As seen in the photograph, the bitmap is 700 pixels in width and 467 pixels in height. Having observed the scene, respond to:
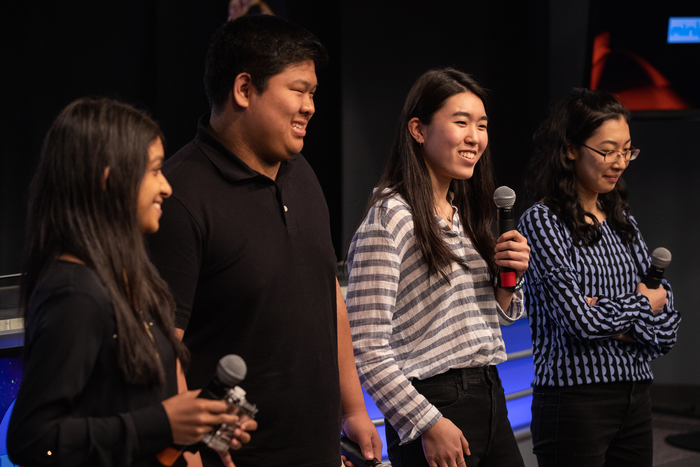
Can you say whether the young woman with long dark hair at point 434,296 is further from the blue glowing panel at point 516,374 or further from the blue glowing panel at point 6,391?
the blue glowing panel at point 516,374

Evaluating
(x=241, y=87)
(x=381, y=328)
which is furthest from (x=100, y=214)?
(x=381, y=328)

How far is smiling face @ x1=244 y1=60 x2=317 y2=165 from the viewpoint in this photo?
58.3 inches

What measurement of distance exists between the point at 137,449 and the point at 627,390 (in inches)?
62.0

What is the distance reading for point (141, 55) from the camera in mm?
5258

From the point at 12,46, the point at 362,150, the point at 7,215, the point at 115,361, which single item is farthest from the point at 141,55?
the point at 115,361

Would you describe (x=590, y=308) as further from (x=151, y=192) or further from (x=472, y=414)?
(x=151, y=192)

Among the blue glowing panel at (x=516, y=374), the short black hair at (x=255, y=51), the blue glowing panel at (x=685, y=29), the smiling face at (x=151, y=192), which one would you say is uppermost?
the blue glowing panel at (x=685, y=29)

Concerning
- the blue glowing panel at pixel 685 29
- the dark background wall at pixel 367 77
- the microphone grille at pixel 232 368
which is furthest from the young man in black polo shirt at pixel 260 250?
the blue glowing panel at pixel 685 29

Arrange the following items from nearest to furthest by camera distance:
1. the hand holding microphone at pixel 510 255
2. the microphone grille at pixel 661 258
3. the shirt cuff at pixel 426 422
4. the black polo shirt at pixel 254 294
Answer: the black polo shirt at pixel 254 294, the shirt cuff at pixel 426 422, the hand holding microphone at pixel 510 255, the microphone grille at pixel 661 258

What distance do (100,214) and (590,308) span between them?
1.46 metres

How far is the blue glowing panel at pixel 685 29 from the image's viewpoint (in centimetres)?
411

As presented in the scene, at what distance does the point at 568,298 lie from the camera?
202cm

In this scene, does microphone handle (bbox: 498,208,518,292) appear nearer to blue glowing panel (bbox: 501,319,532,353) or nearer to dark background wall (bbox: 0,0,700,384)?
blue glowing panel (bbox: 501,319,532,353)

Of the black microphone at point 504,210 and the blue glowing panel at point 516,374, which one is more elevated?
the black microphone at point 504,210
